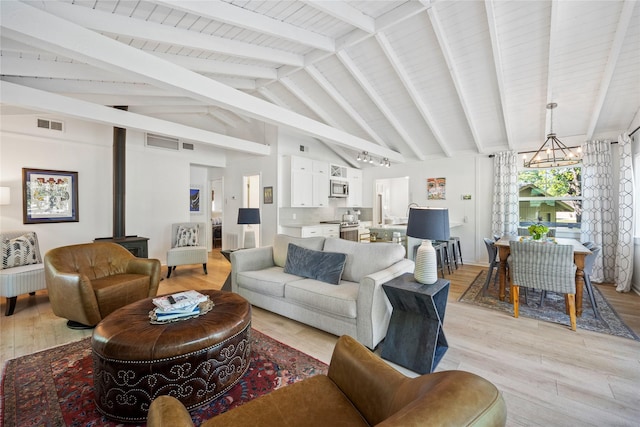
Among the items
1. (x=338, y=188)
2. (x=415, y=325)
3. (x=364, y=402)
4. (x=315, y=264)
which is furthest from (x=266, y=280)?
(x=338, y=188)

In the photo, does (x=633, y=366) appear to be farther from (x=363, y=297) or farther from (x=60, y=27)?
(x=60, y=27)

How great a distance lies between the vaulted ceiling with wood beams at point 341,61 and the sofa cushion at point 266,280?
6.82 ft

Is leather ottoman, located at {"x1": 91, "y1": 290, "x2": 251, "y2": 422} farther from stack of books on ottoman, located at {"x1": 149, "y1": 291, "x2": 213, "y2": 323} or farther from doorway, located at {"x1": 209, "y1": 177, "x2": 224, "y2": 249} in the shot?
doorway, located at {"x1": 209, "y1": 177, "x2": 224, "y2": 249}

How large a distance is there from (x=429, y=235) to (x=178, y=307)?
2.08 m

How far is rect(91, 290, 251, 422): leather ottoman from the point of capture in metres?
1.67

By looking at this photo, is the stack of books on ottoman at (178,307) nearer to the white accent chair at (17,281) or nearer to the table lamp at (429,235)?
the table lamp at (429,235)

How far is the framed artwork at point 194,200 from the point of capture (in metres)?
7.37

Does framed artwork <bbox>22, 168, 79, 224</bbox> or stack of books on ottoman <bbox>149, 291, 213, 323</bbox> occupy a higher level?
framed artwork <bbox>22, 168, 79, 224</bbox>

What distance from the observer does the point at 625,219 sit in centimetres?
414

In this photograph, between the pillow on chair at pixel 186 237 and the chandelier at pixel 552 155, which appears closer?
the chandelier at pixel 552 155

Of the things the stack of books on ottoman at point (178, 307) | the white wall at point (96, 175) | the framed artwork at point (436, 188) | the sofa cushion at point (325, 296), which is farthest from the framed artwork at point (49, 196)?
the framed artwork at point (436, 188)

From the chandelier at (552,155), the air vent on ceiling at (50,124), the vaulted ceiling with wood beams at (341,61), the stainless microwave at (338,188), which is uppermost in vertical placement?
the vaulted ceiling with wood beams at (341,61)

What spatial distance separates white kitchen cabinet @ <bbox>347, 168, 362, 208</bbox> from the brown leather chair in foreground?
6540 mm

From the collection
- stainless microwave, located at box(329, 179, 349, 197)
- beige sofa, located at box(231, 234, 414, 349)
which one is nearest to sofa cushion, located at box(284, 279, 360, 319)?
beige sofa, located at box(231, 234, 414, 349)
